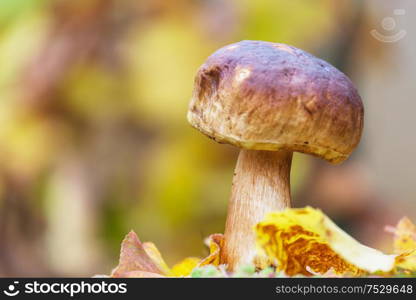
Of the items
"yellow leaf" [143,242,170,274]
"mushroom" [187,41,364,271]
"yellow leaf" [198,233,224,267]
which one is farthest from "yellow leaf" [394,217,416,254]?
"yellow leaf" [143,242,170,274]

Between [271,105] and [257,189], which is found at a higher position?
[271,105]

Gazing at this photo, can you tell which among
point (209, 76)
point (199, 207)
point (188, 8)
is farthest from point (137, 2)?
point (209, 76)

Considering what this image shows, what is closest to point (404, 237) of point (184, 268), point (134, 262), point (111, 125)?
point (184, 268)

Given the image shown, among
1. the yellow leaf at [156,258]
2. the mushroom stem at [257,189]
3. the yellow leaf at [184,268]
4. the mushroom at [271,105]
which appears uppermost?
the mushroom at [271,105]

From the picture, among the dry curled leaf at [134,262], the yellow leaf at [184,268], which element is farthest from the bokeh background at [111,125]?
the dry curled leaf at [134,262]

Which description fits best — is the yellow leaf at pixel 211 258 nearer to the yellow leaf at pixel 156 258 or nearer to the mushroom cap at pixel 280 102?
the yellow leaf at pixel 156 258

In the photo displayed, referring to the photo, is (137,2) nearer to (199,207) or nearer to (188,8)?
(188,8)

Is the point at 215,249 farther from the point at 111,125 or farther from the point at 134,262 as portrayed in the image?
the point at 111,125
